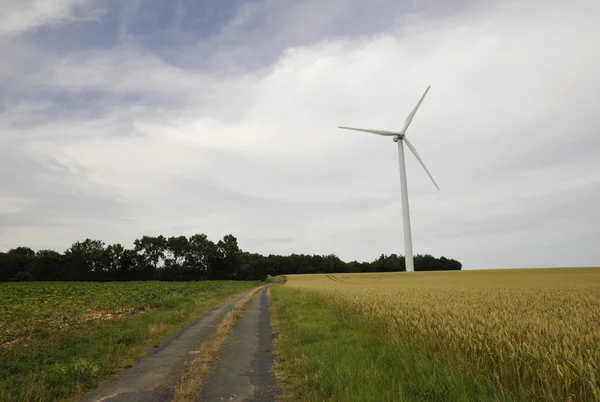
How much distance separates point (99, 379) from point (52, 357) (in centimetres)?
310

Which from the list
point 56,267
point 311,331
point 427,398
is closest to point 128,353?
point 311,331

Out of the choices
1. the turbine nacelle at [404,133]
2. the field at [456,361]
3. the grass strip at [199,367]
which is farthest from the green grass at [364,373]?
the turbine nacelle at [404,133]

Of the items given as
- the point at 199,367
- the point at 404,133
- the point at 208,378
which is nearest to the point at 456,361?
the point at 208,378

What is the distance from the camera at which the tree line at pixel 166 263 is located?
133500mm

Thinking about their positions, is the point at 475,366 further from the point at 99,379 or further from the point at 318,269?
the point at 318,269

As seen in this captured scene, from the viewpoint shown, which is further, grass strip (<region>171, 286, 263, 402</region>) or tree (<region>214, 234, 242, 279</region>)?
tree (<region>214, 234, 242, 279</region>)

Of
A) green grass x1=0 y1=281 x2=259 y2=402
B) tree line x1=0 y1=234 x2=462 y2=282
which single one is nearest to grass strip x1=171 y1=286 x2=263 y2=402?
green grass x1=0 y1=281 x2=259 y2=402

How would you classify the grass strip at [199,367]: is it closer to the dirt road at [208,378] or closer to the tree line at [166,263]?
the dirt road at [208,378]

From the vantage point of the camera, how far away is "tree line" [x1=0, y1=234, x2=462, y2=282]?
134 metres

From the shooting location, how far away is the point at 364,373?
8062mm

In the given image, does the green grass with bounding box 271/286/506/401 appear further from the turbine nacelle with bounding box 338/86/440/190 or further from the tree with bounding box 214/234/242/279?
the tree with bounding box 214/234/242/279

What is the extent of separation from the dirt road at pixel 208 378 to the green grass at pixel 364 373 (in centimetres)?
55

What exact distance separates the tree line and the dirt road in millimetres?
129056

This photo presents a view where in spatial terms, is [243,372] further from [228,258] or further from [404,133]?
[228,258]
